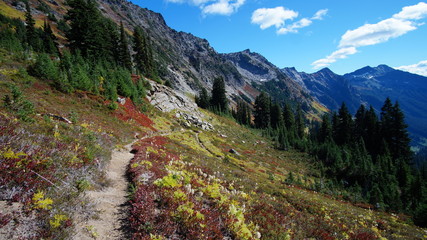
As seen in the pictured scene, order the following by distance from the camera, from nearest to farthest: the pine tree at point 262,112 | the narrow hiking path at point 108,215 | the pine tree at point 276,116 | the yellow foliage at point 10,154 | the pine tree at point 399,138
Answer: the narrow hiking path at point 108,215, the yellow foliage at point 10,154, the pine tree at point 399,138, the pine tree at point 276,116, the pine tree at point 262,112

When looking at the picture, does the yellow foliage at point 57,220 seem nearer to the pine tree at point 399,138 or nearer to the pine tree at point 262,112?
the pine tree at point 399,138

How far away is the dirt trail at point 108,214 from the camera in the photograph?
4.91 m

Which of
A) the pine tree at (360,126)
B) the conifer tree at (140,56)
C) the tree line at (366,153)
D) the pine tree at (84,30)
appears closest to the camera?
the tree line at (366,153)

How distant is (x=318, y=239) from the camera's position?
8.09 metres

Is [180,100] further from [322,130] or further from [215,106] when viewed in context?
[322,130]

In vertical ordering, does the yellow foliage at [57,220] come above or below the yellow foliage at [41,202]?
below

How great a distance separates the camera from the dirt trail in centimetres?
491

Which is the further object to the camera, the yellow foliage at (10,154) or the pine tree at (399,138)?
the pine tree at (399,138)

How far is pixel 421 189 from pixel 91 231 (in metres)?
50.3

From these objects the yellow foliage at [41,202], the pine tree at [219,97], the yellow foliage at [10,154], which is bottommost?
the yellow foliage at [41,202]

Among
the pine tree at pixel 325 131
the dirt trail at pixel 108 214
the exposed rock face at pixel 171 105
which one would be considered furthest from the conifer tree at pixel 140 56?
the pine tree at pixel 325 131

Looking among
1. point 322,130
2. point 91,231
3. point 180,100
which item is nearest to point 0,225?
point 91,231

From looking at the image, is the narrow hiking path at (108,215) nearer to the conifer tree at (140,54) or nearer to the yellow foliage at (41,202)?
the yellow foliage at (41,202)

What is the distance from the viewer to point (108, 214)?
231 inches
